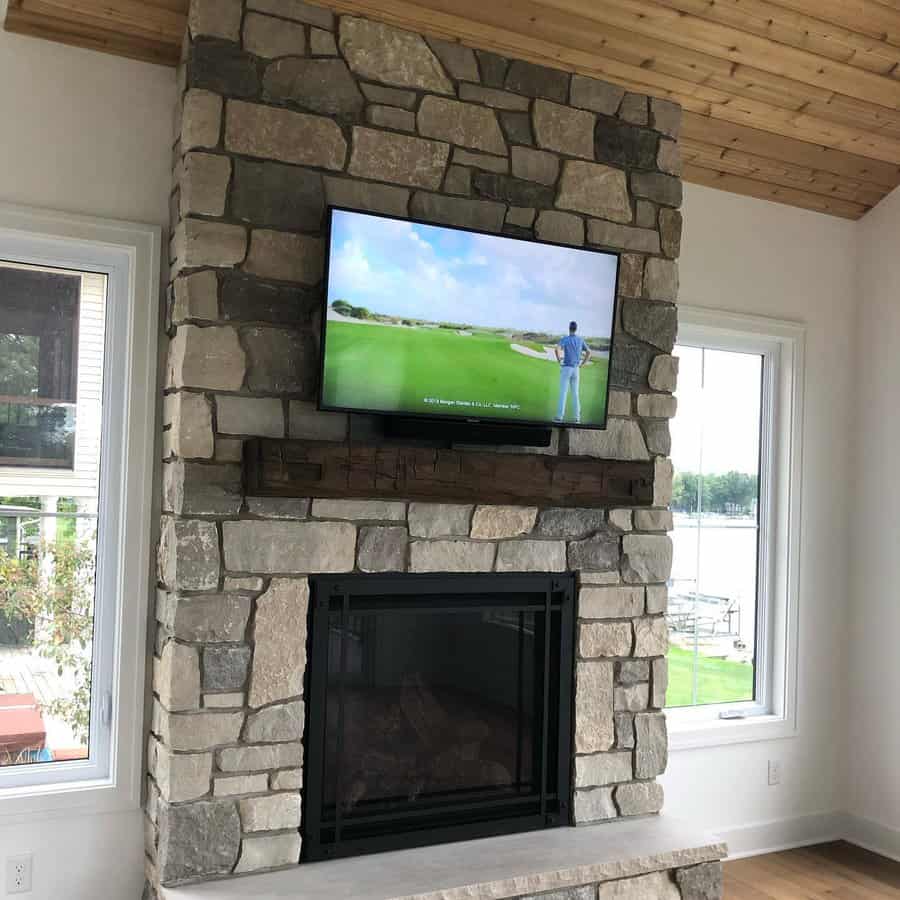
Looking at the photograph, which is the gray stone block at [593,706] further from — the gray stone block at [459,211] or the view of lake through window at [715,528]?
the gray stone block at [459,211]

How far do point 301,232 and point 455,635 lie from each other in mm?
1349

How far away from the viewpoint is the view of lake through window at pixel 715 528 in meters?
4.02

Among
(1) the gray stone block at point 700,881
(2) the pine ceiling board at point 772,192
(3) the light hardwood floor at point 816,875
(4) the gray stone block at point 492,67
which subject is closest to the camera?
(1) the gray stone block at point 700,881

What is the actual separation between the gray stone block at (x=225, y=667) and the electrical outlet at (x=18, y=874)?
2.47ft

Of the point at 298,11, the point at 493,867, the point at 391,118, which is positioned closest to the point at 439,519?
the point at 493,867

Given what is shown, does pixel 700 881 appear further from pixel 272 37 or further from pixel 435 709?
pixel 272 37

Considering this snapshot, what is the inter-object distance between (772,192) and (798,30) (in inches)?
38.5

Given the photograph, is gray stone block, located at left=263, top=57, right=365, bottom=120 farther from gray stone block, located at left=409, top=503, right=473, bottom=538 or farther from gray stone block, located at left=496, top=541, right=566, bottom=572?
gray stone block, located at left=496, top=541, right=566, bottom=572

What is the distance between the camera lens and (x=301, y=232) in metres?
2.83

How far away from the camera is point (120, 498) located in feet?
9.71

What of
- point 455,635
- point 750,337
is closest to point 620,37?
point 750,337

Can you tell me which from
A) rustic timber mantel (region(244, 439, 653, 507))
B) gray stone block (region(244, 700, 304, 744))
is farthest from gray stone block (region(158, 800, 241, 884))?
rustic timber mantel (region(244, 439, 653, 507))

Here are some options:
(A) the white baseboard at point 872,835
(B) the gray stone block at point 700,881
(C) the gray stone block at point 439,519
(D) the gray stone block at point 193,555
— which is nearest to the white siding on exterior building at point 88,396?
(D) the gray stone block at point 193,555

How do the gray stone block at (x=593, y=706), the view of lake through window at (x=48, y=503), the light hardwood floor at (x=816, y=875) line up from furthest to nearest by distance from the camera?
the light hardwood floor at (x=816, y=875) < the gray stone block at (x=593, y=706) < the view of lake through window at (x=48, y=503)
